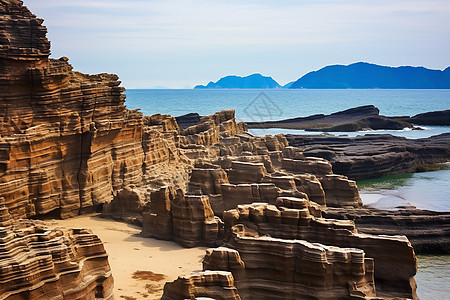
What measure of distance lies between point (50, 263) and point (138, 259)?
7.42m

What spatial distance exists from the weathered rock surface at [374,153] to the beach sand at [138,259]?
25511mm

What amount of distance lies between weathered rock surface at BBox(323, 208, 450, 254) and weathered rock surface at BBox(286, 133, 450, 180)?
1761 centimetres

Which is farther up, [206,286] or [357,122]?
[206,286]

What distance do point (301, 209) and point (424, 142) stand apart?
148 feet

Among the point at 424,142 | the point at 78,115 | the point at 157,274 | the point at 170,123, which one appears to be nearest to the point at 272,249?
the point at 157,274

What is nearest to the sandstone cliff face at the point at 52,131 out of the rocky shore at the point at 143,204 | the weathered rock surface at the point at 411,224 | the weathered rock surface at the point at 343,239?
the rocky shore at the point at 143,204

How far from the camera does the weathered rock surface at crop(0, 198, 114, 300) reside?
1316 centimetres

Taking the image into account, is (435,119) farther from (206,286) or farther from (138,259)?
(206,286)

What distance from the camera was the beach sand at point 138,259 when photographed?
18.1 m

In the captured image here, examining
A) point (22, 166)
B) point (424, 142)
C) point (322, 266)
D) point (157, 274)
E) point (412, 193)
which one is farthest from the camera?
point (424, 142)

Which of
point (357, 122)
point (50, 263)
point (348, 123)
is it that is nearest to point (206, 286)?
point (50, 263)

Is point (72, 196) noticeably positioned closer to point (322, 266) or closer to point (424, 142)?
point (322, 266)

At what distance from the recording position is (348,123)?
83500 mm

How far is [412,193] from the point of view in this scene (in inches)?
1592
